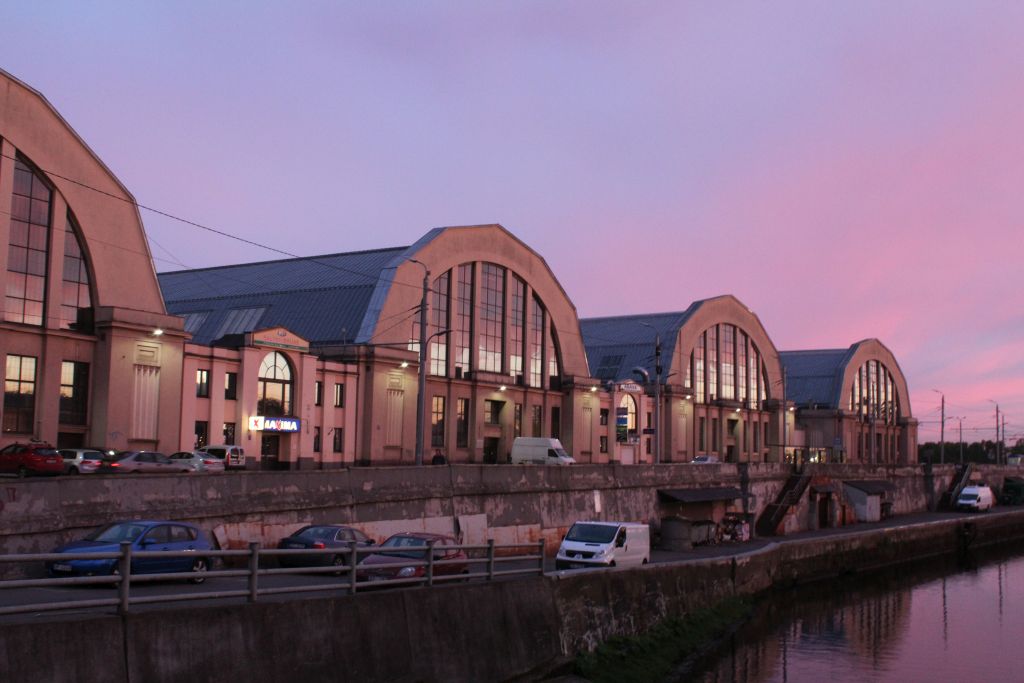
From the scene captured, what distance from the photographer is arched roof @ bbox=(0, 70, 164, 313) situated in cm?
4409

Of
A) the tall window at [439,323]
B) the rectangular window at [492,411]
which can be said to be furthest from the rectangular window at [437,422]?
the rectangular window at [492,411]

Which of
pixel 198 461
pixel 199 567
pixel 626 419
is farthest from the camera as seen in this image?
pixel 626 419

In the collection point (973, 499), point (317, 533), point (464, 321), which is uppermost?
point (464, 321)

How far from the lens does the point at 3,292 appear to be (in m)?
43.7

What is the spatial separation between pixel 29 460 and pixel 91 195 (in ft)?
47.4

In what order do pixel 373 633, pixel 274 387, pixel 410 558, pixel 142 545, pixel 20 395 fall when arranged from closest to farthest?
pixel 373 633, pixel 142 545, pixel 410 558, pixel 20 395, pixel 274 387

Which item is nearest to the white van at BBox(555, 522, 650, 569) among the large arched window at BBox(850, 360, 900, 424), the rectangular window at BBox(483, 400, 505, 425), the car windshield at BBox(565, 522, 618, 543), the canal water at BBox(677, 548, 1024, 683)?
the car windshield at BBox(565, 522, 618, 543)

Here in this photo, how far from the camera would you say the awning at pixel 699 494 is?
53.1 m

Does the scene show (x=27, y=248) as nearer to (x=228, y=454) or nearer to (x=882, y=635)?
(x=228, y=454)

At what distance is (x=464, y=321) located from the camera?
68188 mm

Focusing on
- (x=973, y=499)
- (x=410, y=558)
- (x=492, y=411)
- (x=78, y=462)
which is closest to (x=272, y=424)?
(x=78, y=462)

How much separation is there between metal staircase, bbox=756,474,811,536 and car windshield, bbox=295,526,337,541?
130ft

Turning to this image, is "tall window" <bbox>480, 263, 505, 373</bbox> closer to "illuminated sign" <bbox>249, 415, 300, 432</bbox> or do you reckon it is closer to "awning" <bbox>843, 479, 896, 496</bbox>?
"illuminated sign" <bbox>249, 415, 300, 432</bbox>

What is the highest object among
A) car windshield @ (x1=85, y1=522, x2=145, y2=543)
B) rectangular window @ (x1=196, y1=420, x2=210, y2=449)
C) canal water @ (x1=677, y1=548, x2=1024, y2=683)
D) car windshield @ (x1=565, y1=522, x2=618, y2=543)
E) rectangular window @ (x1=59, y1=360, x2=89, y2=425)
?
rectangular window @ (x1=59, y1=360, x2=89, y2=425)
